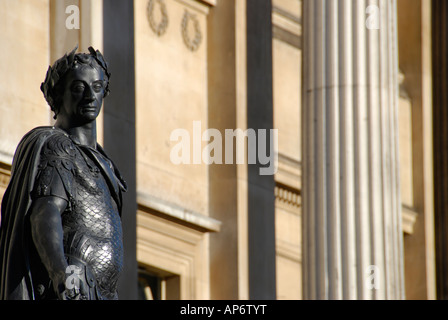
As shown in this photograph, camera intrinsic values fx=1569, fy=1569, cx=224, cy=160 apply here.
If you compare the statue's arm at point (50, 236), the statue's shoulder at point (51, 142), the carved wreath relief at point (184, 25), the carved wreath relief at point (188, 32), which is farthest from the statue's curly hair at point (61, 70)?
the carved wreath relief at point (188, 32)

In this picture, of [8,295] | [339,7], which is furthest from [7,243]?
[339,7]

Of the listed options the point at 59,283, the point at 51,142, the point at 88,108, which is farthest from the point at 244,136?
the point at 59,283

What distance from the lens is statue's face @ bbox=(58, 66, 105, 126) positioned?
336 inches

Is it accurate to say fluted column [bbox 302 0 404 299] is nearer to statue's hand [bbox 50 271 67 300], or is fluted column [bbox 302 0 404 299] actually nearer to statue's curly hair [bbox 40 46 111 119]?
statue's curly hair [bbox 40 46 111 119]

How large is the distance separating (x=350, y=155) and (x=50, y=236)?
12802 millimetres

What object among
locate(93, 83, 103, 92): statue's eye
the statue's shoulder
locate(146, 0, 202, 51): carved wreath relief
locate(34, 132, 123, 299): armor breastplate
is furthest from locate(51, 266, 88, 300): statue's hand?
locate(146, 0, 202, 51): carved wreath relief

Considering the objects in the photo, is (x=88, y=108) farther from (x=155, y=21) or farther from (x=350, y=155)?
(x=155, y=21)

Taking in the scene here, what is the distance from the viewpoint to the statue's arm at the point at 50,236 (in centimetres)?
794

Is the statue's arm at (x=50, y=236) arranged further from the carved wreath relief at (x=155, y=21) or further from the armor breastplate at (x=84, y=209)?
the carved wreath relief at (x=155, y=21)

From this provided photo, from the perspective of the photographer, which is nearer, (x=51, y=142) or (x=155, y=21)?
(x=51, y=142)

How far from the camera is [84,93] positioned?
28.0 ft

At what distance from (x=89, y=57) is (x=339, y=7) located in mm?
12702

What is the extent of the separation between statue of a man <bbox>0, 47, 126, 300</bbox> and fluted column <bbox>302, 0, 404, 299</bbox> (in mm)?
11531

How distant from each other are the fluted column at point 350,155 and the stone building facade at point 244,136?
20 mm
